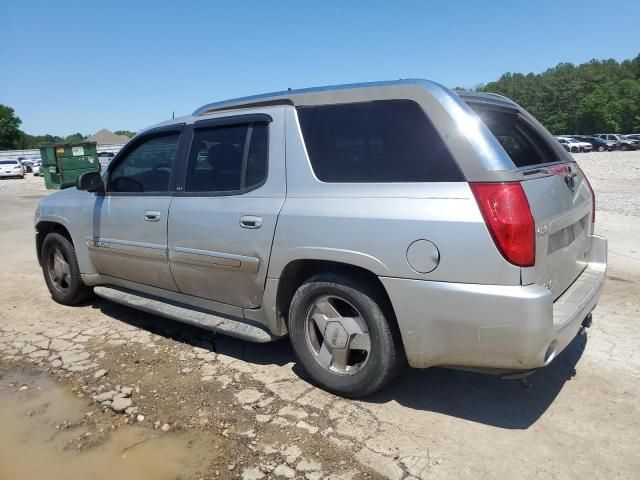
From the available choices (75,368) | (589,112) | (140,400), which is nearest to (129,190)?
(75,368)

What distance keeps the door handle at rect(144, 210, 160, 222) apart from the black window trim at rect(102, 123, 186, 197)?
154 mm

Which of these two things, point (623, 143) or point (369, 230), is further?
point (623, 143)

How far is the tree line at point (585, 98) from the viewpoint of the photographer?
85.2 m

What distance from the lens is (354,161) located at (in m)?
3.20

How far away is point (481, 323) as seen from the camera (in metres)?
2.67

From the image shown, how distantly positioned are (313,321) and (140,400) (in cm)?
123

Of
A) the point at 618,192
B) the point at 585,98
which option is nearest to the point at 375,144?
the point at 618,192

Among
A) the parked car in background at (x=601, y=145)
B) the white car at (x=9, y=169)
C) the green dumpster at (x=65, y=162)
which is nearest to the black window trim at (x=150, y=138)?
the green dumpster at (x=65, y=162)

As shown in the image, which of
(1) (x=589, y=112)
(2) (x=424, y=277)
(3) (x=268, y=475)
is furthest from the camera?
(1) (x=589, y=112)

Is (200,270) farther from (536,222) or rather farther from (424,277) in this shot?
(536,222)

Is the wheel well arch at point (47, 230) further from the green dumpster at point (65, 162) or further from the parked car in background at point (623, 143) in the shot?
the parked car in background at point (623, 143)

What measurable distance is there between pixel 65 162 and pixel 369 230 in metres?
21.8

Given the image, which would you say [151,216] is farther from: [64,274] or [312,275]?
[64,274]

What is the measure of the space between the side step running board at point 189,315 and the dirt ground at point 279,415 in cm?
31
